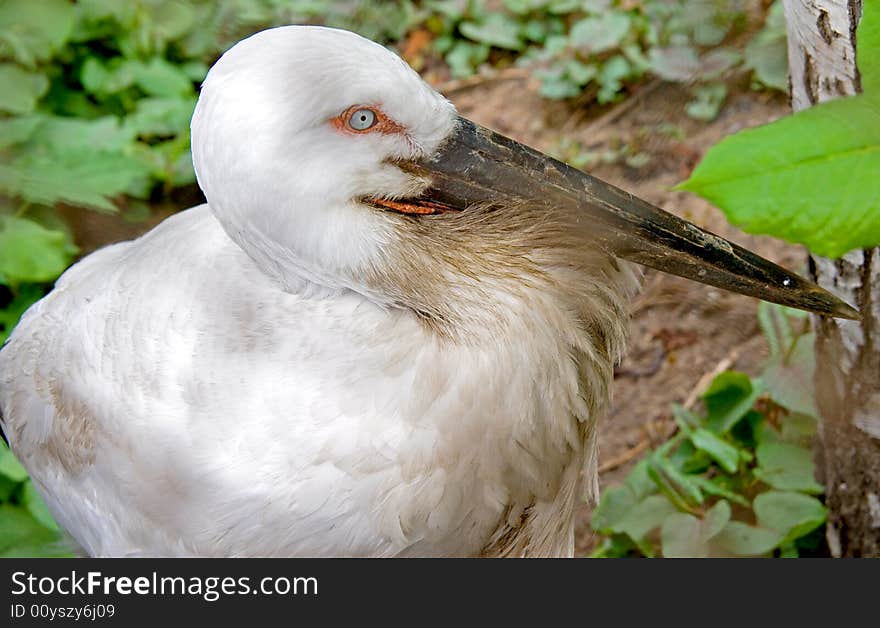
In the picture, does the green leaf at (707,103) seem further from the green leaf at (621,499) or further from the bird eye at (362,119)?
the bird eye at (362,119)

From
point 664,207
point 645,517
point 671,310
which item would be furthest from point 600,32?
point 645,517

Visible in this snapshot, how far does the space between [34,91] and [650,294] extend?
1.71 meters

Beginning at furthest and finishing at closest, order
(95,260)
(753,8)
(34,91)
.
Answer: (34,91)
(753,8)
(95,260)

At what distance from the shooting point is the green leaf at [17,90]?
2820 mm

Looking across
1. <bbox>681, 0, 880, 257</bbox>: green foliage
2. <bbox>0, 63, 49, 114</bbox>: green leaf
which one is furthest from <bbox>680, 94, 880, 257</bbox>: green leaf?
<bbox>0, 63, 49, 114</bbox>: green leaf

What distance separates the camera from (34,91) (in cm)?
292

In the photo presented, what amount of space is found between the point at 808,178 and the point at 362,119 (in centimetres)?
71

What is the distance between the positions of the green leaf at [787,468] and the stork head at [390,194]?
0.69 m

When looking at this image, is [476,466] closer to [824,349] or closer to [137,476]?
[137,476]

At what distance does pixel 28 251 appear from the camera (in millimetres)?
2600

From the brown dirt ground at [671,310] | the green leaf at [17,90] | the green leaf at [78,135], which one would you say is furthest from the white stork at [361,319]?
the green leaf at [17,90]

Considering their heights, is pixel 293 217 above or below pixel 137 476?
above

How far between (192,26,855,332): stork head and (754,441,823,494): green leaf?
69cm

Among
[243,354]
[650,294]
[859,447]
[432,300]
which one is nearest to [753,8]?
[650,294]
